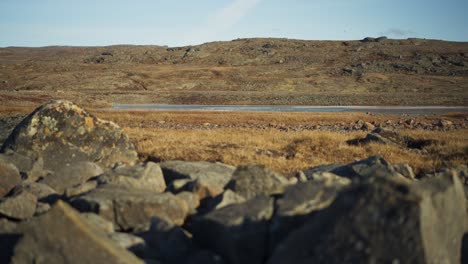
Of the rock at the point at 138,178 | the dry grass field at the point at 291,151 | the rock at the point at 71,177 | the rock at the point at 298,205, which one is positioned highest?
the rock at the point at 298,205

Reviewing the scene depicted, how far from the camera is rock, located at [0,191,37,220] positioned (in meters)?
6.63

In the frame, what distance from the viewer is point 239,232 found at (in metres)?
4.96

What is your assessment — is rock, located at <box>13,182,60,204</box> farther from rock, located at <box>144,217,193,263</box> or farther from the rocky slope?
the rocky slope

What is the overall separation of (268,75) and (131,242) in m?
106

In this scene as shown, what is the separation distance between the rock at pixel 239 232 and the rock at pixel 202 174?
162 cm

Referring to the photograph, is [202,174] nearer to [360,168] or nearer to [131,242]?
[131,242]

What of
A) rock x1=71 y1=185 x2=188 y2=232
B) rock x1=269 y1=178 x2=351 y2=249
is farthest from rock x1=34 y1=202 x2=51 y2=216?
rock x1=269 y1=178 x2=351 y2=249

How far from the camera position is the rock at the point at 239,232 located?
4.95 m

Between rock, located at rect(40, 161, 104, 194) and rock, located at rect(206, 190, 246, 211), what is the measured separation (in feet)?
10.3

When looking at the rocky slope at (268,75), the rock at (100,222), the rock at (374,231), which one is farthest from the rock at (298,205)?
the rocky slope at (268,75)

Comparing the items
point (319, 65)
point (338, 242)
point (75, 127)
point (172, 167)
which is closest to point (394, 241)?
point (338, 242)

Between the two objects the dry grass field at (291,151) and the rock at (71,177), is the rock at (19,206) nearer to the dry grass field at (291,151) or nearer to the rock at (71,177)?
the rock at (71,177)

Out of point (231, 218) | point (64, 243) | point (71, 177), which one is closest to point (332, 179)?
point (231, 218)

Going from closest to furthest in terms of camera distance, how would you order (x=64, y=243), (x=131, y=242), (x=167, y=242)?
(x=64, y=243), (x=131, y=242), (x=167, y=242)
